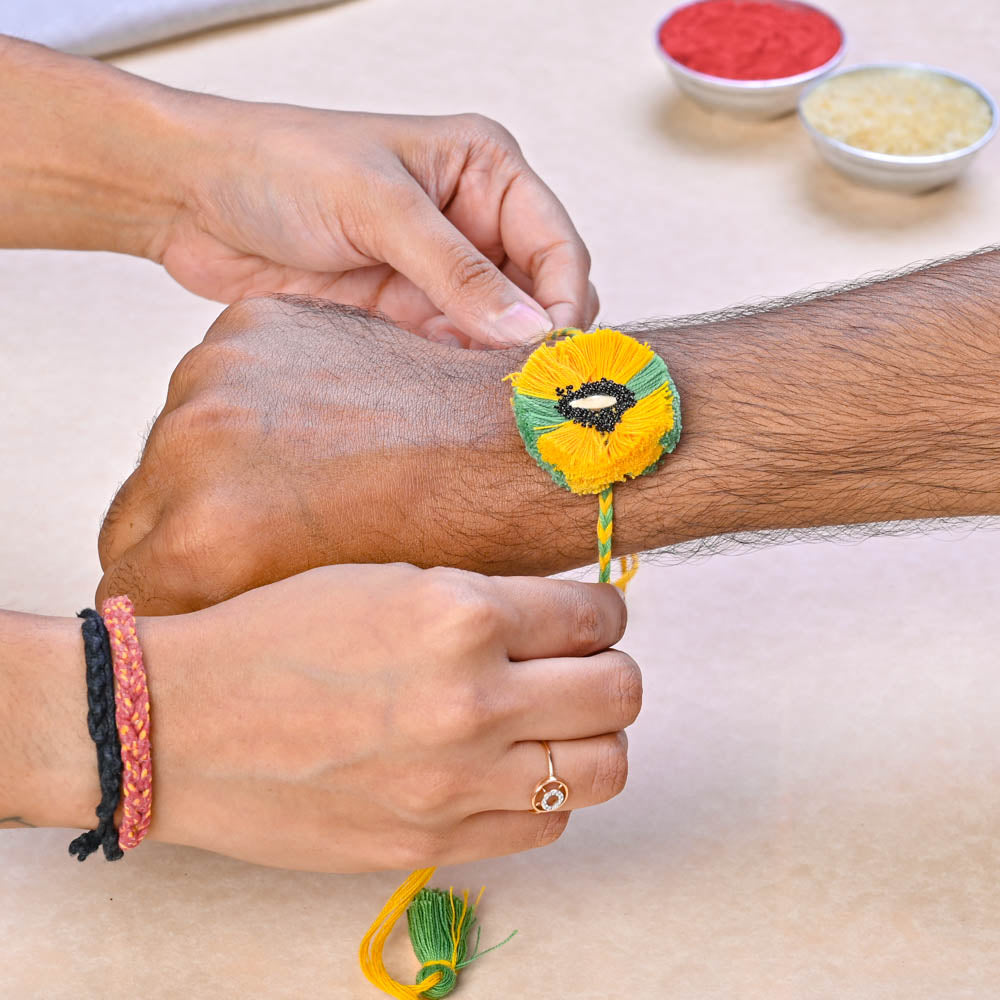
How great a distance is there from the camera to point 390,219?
4.09 feet

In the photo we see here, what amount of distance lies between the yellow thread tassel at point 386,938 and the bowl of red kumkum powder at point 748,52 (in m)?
1.27

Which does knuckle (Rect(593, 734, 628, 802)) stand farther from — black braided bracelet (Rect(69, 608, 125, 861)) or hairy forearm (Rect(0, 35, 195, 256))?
hairy forearm (Rect(0, 35, 195, 256))

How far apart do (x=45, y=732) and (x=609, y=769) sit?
416 mm

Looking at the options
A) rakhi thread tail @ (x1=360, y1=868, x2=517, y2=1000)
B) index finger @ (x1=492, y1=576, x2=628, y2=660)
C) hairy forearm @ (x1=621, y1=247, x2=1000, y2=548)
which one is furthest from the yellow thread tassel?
hairy forearm @ (x1=621, y1=247, x2=1000, y2=548)

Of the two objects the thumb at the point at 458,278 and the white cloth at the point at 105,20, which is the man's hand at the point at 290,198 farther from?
the white cloth at the point at 105,20

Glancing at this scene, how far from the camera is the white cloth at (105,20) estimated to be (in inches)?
74.8

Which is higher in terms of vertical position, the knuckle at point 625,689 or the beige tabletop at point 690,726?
the knuckle at point 625,689

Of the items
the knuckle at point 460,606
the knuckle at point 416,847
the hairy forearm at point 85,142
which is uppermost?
the hairy forearm at point 85,142

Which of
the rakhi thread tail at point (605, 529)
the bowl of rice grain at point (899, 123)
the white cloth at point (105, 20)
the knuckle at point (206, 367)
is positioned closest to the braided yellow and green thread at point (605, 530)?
the rakhi thread tail at point (605, 529)

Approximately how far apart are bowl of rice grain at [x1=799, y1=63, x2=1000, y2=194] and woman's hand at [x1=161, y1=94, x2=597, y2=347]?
1.86 ft

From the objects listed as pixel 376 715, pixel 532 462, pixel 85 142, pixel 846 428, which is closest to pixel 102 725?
pixel 376 715

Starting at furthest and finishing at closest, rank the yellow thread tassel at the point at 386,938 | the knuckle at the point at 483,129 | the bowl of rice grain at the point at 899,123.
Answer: the bowl of rice grain at the point at 899,123 < the knuckle at the point at 483,129 < the yellow thread tassel at the point at 386,938

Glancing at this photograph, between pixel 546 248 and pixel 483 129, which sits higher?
pixel 483 129

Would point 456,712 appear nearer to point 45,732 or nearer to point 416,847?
point 416,847
